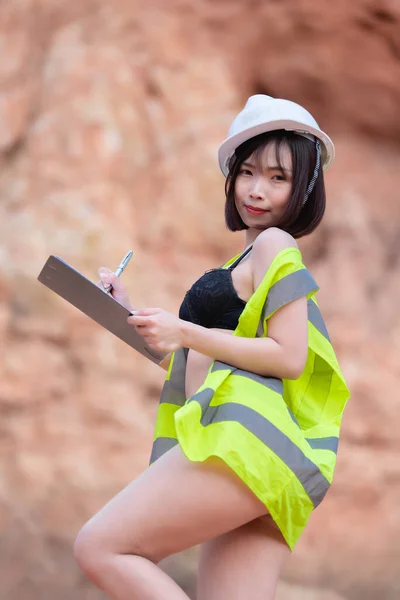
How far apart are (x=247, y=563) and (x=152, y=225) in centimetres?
195

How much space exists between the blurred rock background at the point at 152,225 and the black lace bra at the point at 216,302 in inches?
58.1

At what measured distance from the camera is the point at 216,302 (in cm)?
156

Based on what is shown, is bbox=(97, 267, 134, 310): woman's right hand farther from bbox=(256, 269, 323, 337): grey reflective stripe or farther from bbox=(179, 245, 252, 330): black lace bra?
bbox=(256, 269, 323, 337): grey reflective stripe

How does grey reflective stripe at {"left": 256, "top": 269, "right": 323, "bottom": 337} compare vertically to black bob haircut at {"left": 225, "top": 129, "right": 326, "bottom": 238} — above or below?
below

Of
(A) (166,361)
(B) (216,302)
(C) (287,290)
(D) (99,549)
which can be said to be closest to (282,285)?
(C) (287,290)

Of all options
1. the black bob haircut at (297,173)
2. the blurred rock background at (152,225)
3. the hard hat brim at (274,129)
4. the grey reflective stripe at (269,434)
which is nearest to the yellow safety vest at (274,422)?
the grey reflective stripe at (269,434)

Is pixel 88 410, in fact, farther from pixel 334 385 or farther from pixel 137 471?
pixel 334 385

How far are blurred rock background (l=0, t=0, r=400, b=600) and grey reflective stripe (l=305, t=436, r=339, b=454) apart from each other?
4.62 feet

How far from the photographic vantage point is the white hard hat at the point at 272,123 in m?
1.61

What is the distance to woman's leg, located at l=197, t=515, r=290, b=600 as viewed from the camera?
1.46 meters

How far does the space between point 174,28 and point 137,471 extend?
1.66 meters

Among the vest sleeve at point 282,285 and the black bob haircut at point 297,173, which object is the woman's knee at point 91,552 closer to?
the vest sleeve at point 282,285

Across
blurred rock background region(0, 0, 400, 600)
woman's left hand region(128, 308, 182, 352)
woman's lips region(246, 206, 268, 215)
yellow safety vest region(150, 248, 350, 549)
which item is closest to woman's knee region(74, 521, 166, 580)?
yellow safety vest region(150, 248, 350, 549)

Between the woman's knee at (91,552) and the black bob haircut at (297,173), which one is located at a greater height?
the black bob haircut at (297,173)
